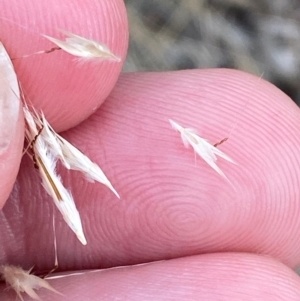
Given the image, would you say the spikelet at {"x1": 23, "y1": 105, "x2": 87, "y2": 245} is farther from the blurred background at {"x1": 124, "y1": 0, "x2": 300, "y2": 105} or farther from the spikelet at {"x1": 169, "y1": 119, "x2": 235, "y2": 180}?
the blurred background at {"x1": 124, "y1": 0, "x2": 300, "y2": 105}

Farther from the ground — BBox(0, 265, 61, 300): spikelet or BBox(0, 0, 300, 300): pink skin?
BBox(0, 0, 300, 300): pink skin

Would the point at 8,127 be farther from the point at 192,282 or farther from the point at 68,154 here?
the point at 192,282

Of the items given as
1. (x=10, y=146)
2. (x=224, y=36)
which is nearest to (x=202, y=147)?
(x=10, y=146)

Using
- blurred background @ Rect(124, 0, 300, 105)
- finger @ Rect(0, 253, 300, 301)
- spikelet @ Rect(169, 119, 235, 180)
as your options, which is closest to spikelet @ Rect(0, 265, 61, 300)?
finger @ Rect(0, 253, 300, 301)

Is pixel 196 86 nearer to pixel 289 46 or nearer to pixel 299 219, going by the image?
pixel 299 219

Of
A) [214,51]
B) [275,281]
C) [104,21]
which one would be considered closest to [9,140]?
[104,21]

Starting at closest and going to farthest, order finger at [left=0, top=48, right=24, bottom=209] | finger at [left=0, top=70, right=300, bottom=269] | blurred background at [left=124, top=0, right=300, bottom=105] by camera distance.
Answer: finger at [left=0, top=48, right=24, bottom=209] → finger at [left=0, top=70, right=300, bottom=269] → blurred background at [left=124, top=0, right=300, bottom=105]

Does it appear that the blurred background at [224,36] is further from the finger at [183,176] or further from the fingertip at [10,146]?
the fingertip at [10,146]
